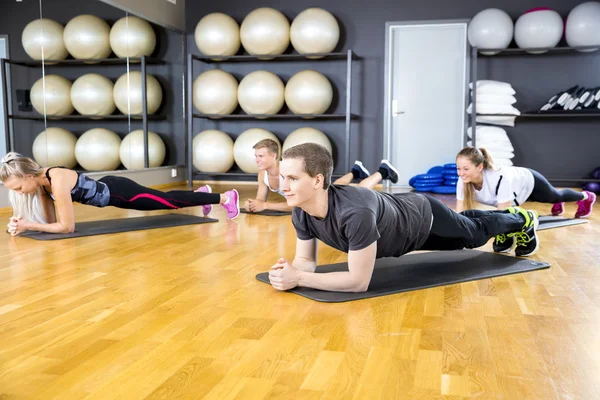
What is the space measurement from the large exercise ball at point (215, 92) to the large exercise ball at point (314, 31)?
0.89 meters

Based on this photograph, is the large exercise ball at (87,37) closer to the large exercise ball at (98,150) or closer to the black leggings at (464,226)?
the large exercise ball at (98,150)

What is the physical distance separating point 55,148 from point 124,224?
1.36m

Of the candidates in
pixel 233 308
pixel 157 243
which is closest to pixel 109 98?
pixel 157 243

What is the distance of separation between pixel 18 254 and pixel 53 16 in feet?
8.77

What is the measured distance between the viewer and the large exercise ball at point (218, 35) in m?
6.97

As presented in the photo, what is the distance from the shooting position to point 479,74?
6.99m

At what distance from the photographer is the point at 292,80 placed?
6785 millimetres

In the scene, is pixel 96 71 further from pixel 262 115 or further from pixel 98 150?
pixel 262 115

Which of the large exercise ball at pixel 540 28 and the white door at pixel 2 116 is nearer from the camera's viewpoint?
the white door at pixel 2 116

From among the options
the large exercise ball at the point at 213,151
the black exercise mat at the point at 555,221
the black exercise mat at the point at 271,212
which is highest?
the large exercise ball at the point at 213,151

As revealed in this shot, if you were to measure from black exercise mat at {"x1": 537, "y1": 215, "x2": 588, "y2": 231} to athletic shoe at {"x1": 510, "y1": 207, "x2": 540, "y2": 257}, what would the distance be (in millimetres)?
1064

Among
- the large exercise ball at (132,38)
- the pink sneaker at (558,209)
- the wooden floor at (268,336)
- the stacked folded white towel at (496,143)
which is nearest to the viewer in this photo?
the wooden floor at (268,336)

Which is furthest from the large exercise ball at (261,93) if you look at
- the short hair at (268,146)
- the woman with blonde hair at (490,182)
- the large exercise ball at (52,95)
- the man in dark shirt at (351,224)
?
the man in dark shirt at (351,224)

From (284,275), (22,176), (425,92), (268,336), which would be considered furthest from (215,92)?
(268,336)
